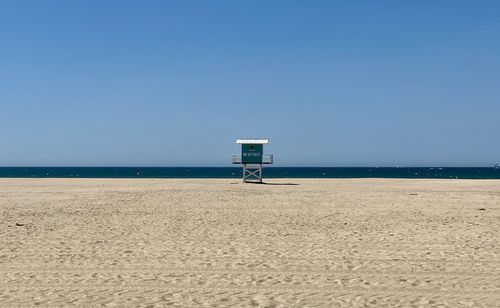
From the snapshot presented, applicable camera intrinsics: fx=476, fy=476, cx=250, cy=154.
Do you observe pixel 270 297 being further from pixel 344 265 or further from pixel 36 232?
pixel 36 232

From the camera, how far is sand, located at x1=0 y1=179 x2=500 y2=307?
301 inches

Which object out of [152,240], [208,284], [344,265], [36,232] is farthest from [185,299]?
[36,232]

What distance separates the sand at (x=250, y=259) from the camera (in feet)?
25.1

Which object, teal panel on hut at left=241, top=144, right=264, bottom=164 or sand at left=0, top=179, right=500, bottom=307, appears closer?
sand at left=0, top=179, right=500, bottom=307

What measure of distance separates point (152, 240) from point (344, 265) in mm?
5620

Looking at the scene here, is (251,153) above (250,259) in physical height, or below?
above

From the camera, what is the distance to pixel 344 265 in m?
9.83

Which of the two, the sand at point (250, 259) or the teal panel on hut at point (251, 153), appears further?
the teal panel on hut at point (251, 153)

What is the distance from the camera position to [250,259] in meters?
10.4

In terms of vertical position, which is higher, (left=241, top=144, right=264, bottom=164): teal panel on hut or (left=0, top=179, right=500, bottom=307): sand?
(left=241, top=144, right=264, bottom=164): teal panel on hut

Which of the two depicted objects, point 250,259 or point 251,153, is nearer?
point 250,259

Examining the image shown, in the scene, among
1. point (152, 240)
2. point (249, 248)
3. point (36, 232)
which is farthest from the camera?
point (36, 232)

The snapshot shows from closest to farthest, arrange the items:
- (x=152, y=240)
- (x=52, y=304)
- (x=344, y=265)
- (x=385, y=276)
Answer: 1. (x=52, y=304)
2. (x=385, y=276)
3. (x=344, y=265)
4. (x=152, y=240)

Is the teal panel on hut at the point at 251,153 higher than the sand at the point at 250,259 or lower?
higher
